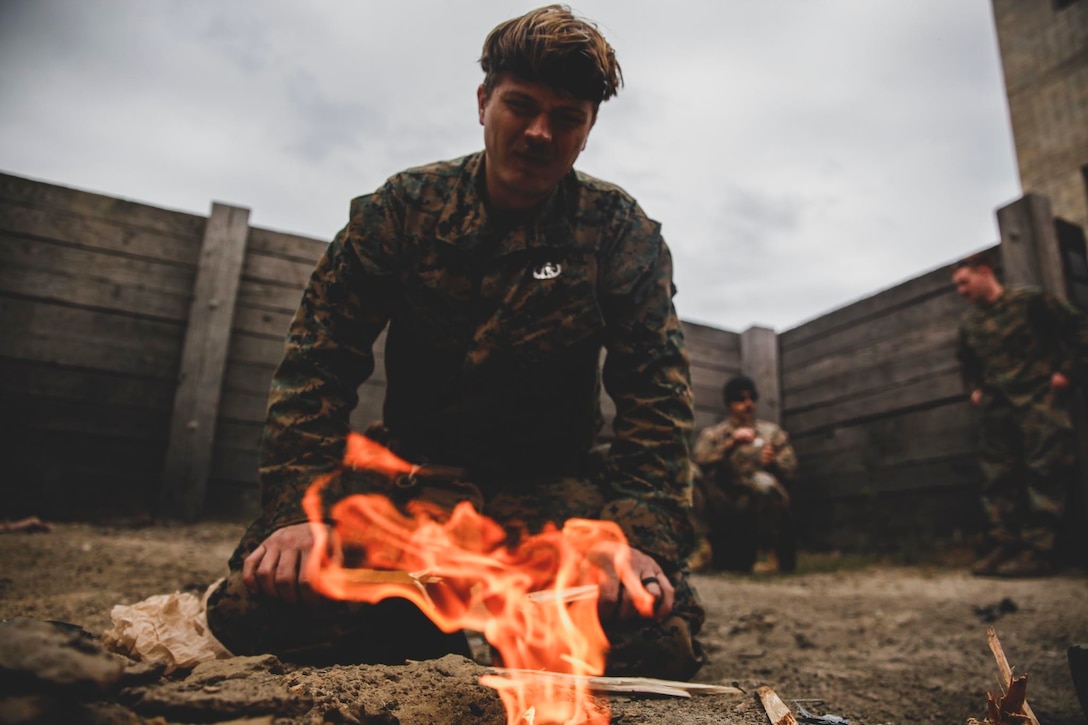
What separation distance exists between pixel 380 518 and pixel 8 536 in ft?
9.76

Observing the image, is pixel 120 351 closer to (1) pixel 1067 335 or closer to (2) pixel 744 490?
(2) pixel 744 490

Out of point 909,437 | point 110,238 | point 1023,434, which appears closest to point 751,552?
point 909,437

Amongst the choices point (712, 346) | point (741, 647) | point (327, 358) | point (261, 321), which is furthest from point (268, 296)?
point (712, 346)

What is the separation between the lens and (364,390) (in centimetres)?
486

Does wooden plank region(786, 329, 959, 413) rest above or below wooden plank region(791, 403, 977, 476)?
above

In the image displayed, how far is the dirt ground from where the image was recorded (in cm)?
115

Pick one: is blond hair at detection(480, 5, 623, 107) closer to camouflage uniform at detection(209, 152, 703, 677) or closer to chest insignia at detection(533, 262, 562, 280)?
camouflage uniform at detection(209, 152, 703, 677)

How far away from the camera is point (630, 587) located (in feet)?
5.60

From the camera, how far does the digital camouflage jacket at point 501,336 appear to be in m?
1.96

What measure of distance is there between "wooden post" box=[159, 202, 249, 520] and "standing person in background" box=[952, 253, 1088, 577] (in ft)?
17.1

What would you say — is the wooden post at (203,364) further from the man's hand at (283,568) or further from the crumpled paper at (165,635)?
the man's hand at (283,568)

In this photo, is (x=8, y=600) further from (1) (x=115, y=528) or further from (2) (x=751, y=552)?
(2) (x=751, y=552)

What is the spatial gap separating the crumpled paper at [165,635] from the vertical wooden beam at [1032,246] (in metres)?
5.23

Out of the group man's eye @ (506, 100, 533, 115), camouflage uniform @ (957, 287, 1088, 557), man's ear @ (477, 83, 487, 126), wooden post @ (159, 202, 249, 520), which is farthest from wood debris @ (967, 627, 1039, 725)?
wooden post @ (159, 202, 249, 520)
